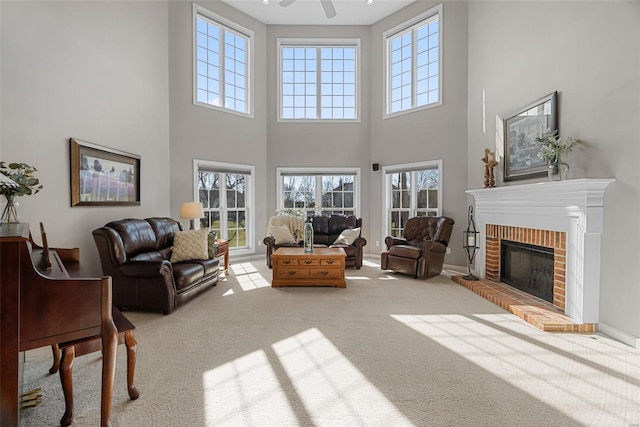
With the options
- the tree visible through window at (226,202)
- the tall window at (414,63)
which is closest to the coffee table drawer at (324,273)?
the tree visible through window at (226,202)

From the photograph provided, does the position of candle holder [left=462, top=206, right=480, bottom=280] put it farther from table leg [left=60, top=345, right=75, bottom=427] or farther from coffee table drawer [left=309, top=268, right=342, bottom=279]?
table leg [left=60, top=345, right=75, bottom=427]

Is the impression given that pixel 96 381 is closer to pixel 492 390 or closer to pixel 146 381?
pixel 146 381

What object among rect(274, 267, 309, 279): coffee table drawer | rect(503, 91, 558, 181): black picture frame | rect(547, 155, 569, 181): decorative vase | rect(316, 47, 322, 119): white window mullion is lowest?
rect(274, 267, 309, 279): coffee table drawer

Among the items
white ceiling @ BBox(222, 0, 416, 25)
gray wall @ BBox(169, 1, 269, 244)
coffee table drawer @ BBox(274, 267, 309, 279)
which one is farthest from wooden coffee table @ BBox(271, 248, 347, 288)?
white ceiling @ BBox(222, 0, 416, 25)

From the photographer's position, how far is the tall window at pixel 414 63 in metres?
6.38

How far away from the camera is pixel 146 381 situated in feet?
7.38

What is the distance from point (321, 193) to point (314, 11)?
3600mm

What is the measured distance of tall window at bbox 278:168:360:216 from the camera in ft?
24.5

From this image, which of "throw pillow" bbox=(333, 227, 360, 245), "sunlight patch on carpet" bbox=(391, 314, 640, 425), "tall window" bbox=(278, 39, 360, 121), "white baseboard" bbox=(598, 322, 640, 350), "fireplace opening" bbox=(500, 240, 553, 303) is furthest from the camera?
"tall window" bbox=(278, 39, 360, 121)

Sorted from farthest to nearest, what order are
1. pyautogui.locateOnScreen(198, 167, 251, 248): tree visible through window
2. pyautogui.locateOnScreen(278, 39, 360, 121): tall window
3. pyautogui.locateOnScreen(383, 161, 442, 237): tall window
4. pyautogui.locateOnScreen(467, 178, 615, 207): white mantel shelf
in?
pyautogui.locateOnScreen(278, 39, 360, 121): tall window < pyautogui.locateOnScreen(198, 167, 251, 248): tree visible through window < pyautogui.locateOnScreen(383, 161, 442, 237): tall window < pyautogui.locateOnScreen(467, 178, 615, 207): white mantel shelf

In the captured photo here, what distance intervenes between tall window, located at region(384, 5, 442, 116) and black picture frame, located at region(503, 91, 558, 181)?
78.2 inches

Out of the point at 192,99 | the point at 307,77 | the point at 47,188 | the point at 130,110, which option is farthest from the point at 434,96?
the point at 47,188

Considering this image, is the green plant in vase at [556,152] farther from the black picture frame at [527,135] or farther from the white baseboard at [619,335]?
the white baseboard at [619,335]

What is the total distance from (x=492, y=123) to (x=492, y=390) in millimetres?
4158
